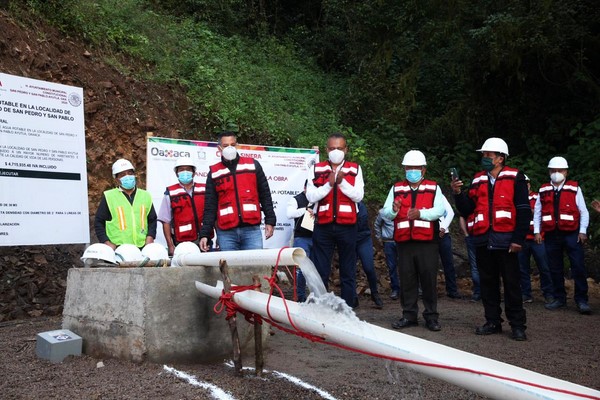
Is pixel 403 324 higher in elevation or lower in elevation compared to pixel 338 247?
lower

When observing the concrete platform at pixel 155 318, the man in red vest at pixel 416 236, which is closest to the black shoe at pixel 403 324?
the man in red vest at pixel 416 236

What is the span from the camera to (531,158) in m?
17.0

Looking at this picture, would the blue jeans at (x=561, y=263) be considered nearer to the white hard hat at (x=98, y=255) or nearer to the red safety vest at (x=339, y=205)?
the red safety vest at (x=339, y=205)

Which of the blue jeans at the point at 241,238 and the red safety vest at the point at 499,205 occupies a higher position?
the red safety vest at the point at 499,205

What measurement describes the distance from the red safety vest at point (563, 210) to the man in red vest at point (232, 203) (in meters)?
4.63

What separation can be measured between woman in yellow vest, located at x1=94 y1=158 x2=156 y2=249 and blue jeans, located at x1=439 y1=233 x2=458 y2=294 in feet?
17.0

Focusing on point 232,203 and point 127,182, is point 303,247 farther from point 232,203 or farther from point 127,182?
point 127,182

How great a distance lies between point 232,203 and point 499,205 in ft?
9.64

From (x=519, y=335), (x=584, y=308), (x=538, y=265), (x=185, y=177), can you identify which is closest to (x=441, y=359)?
(x=519, y=335)

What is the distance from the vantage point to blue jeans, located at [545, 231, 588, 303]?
30.6ft

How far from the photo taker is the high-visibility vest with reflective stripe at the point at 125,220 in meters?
7.14

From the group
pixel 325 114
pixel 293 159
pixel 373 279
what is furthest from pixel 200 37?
pixel 373 279

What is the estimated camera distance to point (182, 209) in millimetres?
8039

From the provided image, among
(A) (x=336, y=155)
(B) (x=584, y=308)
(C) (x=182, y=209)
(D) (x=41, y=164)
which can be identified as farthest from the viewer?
(B) (x=584, y=308)
